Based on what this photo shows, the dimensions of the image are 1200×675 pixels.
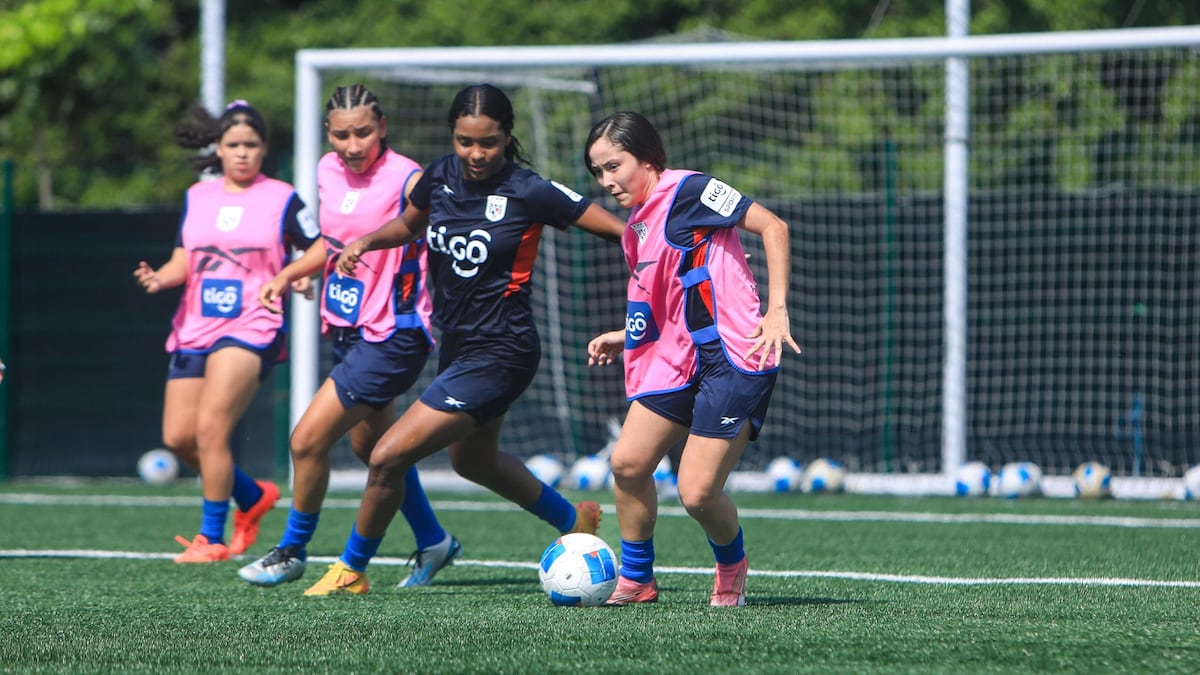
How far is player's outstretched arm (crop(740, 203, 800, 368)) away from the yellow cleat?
1783 millimetres

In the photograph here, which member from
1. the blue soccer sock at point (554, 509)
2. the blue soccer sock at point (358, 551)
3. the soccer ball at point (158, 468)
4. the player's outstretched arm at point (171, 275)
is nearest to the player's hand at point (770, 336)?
the blue soccer sock at point (554, 509)

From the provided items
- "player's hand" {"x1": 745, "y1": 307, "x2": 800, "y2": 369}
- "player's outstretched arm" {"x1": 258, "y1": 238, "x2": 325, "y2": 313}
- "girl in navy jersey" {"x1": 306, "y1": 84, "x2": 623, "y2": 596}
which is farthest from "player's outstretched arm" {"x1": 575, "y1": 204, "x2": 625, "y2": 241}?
"player's outstretched arm" {"x1": 258, "y1": 238, "x2": 325, "y2": 313}

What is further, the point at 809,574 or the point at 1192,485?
the point at 1192,485

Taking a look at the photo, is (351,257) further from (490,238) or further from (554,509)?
(554,509)

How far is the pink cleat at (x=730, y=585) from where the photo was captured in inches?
199

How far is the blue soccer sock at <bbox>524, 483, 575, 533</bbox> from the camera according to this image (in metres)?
5.85

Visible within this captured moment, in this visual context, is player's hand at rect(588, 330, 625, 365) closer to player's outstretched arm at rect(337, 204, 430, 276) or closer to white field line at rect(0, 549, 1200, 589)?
player's outstretched arm at rect(337, 204, 430, 276)

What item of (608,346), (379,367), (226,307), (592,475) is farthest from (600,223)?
(592,475)

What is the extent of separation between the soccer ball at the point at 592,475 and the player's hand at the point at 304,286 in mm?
4862

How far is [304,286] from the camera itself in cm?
629

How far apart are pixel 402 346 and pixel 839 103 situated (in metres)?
8.23

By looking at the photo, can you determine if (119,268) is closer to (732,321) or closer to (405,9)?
(732,321)

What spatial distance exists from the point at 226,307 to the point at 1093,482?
20.2ft

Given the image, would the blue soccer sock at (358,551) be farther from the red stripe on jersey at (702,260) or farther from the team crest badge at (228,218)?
the team crest badge at (228,218)
